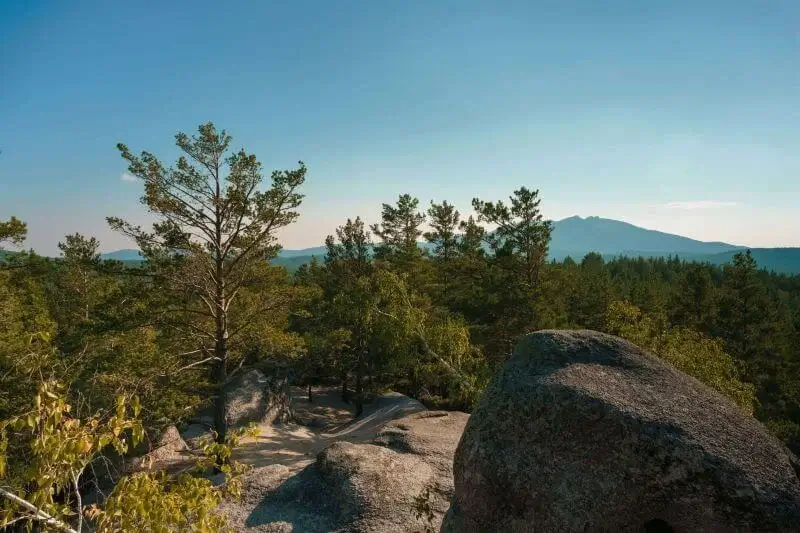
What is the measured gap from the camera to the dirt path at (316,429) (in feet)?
71.8

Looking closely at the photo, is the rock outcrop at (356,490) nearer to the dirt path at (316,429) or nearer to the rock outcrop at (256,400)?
the dirt path at (316,429)

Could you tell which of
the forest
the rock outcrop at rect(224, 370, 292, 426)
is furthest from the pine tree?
the rock outcrop at rect(224, 370, 292, 426)

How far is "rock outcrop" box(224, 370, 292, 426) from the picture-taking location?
2612 cm

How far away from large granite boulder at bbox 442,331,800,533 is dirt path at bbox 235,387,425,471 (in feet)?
39.5

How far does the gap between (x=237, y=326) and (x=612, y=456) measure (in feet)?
51.1

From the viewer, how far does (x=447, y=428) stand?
15727 mm

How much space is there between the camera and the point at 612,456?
5691mm

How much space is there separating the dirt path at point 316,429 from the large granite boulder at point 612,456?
12.0 m

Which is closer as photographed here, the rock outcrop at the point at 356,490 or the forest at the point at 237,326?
the forest at the point at 237,326

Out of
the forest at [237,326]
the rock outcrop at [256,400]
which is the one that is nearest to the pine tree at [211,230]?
the forest at [237,326]

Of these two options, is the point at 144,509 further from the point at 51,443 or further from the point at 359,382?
the point at 359,382

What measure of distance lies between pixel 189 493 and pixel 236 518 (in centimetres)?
748

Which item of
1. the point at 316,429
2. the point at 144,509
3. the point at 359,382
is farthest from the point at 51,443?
the point at 316,429

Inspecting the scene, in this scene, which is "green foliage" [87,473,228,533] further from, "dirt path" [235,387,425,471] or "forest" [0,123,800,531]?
"dirt path" [235,387,425,471]
